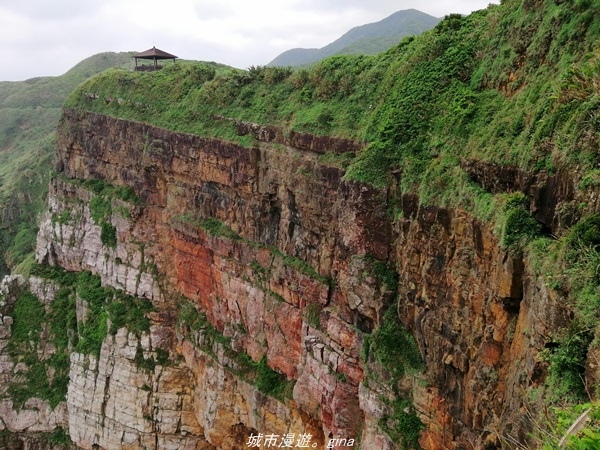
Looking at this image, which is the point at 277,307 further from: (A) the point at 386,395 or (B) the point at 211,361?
(A) the point at 386,395

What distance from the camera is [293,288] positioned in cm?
2047

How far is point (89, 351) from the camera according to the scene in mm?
29109

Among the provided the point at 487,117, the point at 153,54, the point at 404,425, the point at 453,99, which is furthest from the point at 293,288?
the point at 153,54

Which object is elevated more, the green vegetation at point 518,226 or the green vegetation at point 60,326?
the green vegetation at point 518,226

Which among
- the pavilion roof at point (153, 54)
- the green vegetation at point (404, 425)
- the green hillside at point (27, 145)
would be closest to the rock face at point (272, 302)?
the green vegetation at point (404, 425)

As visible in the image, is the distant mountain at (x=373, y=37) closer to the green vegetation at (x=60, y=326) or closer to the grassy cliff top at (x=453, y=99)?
the green vegetation at (x=60, y=326)

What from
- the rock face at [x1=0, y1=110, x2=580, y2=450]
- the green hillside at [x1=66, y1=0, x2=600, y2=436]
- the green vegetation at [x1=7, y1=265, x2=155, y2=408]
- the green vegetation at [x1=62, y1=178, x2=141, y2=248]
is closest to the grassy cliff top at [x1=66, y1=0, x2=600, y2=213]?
the green hillside at [x1=66, y1=0, x2=600, y2=436]

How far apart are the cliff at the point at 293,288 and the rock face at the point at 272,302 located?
72mm

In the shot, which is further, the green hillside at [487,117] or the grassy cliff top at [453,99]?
the grassy cliff top at [453,99]

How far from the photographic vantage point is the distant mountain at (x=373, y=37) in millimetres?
72812

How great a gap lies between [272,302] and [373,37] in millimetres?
70216

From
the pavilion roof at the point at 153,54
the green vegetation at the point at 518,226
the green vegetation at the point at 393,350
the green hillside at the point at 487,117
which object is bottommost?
the green vegetation at the point at 393,350

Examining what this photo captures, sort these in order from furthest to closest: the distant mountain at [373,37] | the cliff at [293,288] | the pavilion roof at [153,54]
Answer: the distant mountain at [373,37] → the pavilion roof at [153,54] → the cliff at [293,288]

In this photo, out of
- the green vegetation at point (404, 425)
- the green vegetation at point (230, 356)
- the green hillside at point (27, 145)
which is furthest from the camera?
the green hillside at point (27, 145)
